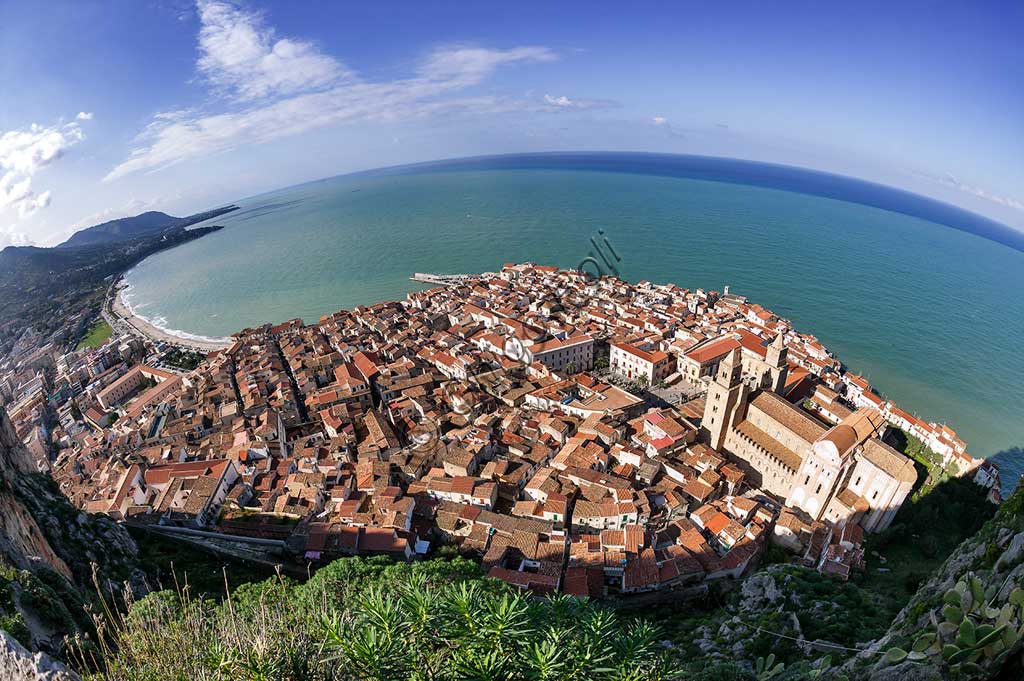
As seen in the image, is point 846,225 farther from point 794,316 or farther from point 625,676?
point 625,676

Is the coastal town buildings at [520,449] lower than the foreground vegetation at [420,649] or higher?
lower

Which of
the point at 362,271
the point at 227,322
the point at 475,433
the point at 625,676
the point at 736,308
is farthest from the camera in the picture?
the point at 362,271

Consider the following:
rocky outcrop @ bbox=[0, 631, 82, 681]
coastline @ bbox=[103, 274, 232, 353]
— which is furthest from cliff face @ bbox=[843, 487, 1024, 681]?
coastline @ bbox=[103, 274, 232, 353]

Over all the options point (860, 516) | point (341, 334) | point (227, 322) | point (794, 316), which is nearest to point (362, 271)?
point (227, 322)

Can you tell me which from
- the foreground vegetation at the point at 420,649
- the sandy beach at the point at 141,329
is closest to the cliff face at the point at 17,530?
the foreground vegetation at the point at 420,649

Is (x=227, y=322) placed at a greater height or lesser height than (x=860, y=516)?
greater

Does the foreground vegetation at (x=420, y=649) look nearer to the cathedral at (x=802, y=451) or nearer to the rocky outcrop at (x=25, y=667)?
the rocky outcrop at (x=25, y=667)

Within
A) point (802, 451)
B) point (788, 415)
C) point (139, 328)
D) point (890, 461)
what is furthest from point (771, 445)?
point (139, 328)
